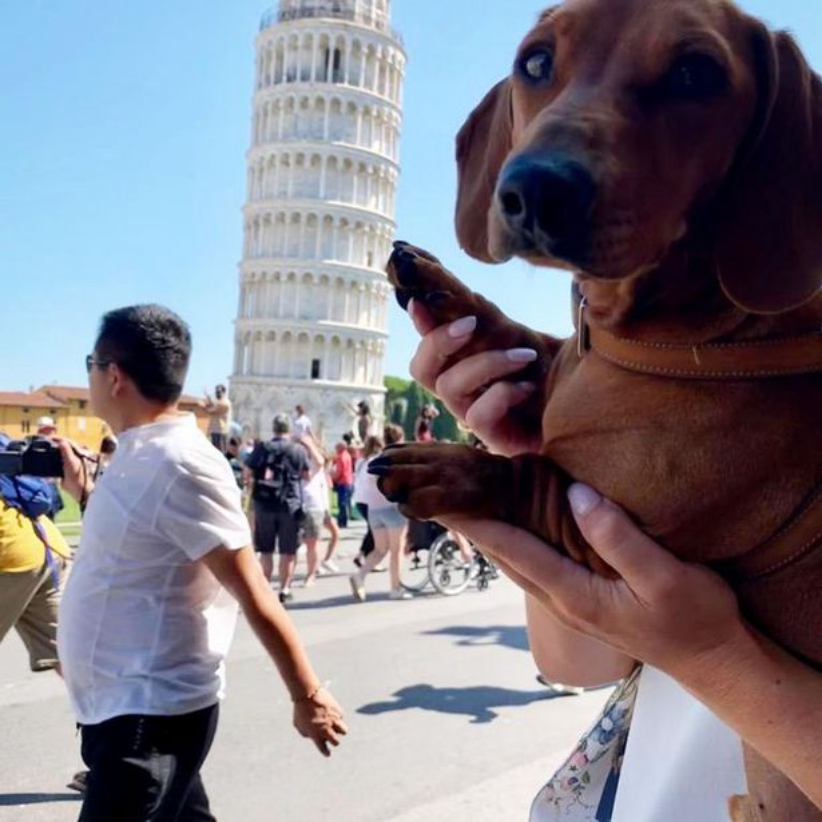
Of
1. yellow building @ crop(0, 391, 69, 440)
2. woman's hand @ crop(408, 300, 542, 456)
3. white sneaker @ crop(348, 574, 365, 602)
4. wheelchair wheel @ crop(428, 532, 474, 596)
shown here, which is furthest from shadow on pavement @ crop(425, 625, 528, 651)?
yellow building @ crop(0, 391, 69, 440)

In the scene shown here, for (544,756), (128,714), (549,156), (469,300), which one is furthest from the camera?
(544,756)

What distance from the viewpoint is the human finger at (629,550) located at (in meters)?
1.28

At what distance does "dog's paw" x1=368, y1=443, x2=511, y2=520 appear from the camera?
4.52 feet

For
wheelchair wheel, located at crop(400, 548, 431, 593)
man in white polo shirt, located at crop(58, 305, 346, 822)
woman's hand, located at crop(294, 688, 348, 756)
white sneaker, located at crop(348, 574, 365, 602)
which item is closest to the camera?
man in white polo shirt, located at crop(58, 305, 346, 822)

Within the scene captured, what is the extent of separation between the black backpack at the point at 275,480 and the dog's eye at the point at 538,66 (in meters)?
7.65

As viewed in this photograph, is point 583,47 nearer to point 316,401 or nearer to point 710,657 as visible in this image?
point 710,657

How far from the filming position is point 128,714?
8.13 ft

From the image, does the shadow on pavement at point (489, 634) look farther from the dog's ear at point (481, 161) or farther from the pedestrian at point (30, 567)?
the dog's ear at point (481, 161)

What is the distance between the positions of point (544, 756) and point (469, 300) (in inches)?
143

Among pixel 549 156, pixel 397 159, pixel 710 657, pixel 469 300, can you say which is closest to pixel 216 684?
pixel 469 300

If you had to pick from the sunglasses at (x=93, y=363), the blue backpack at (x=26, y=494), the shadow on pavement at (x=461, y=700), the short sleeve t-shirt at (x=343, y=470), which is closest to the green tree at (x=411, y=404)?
the short sleeve t-shirt at (x=343, y=470)

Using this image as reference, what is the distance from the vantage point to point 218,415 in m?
12.5

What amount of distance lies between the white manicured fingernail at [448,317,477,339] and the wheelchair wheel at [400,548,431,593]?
7.83m

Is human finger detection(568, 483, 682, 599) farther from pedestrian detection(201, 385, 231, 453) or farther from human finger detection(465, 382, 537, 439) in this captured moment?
pedestrian detection(201, 385, 231, 453)
